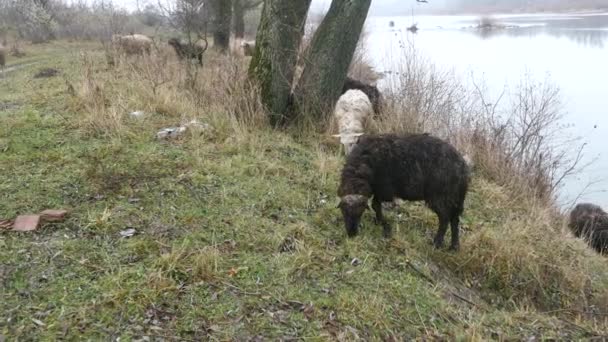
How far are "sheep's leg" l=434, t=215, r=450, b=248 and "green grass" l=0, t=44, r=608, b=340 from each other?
0.12 m

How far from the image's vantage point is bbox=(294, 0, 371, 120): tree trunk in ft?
25.6

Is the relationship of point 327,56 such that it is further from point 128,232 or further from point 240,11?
point 240,11

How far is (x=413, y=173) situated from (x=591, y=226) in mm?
4347

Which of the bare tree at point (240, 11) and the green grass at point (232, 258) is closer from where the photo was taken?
the green grass at point (232, 258)

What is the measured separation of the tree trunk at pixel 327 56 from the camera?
7.80 m

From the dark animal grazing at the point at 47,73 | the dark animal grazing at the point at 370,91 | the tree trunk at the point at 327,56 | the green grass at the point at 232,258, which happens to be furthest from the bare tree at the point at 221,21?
the green grass at the point at 232,258

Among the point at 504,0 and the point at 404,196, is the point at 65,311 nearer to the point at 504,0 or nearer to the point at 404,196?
the point at 404,196

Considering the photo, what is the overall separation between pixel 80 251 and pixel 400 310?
247cm

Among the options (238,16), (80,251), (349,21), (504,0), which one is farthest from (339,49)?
(504,0)

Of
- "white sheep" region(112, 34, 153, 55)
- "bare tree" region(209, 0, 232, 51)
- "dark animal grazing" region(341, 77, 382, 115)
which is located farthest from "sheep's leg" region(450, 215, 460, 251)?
"bare tree" region(209, 0, 232, 51)

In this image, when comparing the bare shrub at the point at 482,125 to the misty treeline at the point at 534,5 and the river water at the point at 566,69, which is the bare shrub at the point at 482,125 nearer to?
the river water at the point at 566,69

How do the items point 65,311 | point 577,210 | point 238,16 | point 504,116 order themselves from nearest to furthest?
point 65,311, point 577,210, point 504,116, point 238,16

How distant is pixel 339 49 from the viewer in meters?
7.92

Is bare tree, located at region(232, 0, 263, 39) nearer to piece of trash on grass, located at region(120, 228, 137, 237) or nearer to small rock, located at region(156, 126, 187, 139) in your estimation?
small rock, located at region(156, 126, 187, 139)
